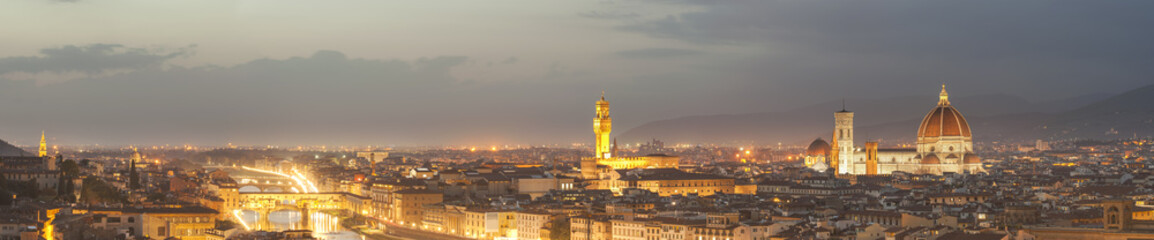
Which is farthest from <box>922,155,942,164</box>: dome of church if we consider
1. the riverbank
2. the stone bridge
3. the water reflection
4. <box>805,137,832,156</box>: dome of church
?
the water reflection

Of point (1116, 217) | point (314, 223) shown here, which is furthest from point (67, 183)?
point (1116, 217)

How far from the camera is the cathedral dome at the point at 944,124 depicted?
99188 millimetres

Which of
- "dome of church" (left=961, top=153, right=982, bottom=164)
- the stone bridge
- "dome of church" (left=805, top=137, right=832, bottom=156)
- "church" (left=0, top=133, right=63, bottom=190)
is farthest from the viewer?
"dome of church" (left=805, top=137, right=832, bottom=156)

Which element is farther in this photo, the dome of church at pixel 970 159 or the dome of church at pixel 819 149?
the dome of church at pixel 819 149

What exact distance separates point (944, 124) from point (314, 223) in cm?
4309

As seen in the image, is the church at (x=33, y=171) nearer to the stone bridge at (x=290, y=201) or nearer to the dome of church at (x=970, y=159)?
the stone bridge at (x=290, y=201)

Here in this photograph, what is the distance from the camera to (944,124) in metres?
99.5

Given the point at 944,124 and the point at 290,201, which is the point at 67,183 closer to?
the point at 290,201

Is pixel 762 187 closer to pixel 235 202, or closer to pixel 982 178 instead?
pixel 982 178

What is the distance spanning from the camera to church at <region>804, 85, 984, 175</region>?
98375 mm

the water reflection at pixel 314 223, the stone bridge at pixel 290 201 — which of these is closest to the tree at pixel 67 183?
the water reflection at pixel 314 223

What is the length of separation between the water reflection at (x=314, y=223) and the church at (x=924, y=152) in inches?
1368

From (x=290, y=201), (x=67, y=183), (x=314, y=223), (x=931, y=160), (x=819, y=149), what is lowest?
(x=314, y=223)

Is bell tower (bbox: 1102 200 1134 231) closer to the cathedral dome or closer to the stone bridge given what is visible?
the stone bridge
